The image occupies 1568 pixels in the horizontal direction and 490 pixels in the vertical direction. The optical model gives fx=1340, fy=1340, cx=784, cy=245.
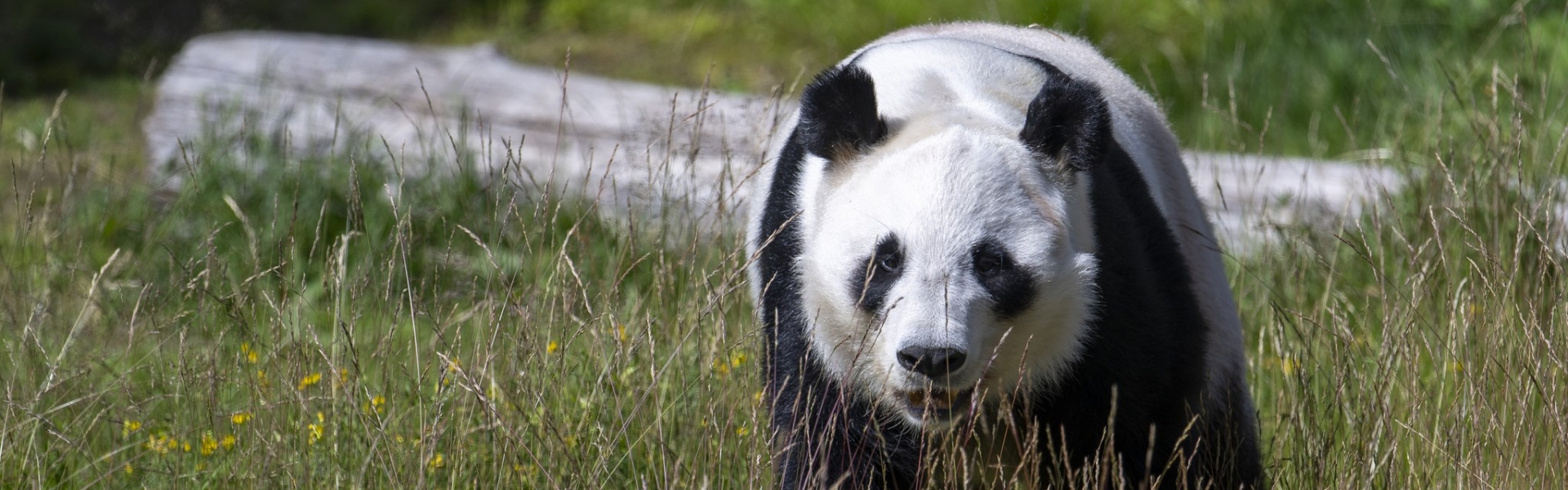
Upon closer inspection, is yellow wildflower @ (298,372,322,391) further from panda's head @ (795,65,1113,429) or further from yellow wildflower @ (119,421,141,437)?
panda's head @ (795,65,1113,429)

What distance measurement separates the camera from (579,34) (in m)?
10.4

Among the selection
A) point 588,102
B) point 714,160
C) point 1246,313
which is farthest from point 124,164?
point 1246,313

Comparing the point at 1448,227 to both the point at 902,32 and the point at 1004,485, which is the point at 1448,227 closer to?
the point at 902,32

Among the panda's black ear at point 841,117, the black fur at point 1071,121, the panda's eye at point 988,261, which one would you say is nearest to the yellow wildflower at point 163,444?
the panda's black ear at point 841,117

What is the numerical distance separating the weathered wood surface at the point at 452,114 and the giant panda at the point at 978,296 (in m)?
2.35

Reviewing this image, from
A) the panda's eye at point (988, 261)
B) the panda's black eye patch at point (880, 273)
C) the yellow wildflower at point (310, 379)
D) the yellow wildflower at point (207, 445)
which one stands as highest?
the panda's eye at point (988, 261)

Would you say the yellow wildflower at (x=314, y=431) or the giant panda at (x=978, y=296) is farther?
the yellow wildflower at (x=314, y=431)

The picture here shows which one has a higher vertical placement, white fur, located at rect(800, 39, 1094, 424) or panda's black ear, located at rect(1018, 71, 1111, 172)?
panda's black ear, located at rect(1018, 71, 1111, 172)

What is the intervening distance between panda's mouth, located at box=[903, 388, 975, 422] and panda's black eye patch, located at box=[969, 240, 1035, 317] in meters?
0.19

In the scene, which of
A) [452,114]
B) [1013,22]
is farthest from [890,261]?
[1013,22]

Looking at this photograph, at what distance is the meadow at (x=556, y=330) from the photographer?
9.37ft

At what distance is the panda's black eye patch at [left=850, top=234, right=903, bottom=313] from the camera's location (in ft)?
8.48

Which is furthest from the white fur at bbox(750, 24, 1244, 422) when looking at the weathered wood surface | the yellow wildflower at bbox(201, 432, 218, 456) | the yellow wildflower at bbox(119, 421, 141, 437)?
the weathered wood surface

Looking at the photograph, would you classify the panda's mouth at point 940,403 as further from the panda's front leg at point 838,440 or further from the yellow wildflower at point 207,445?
the yellow wildflower at point 207,445
